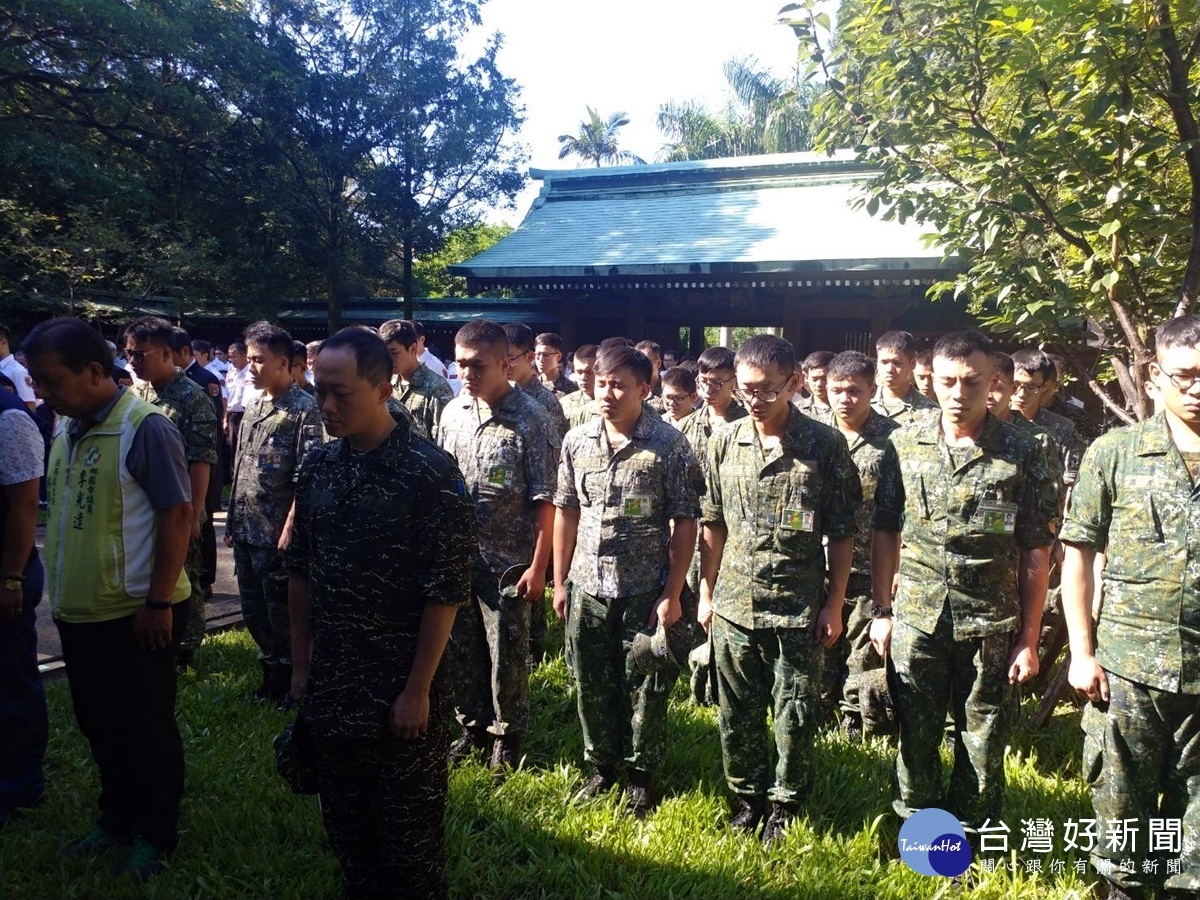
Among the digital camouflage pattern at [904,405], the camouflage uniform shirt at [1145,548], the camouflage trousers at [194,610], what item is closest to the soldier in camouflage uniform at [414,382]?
the camouflage trousers at [194,610]

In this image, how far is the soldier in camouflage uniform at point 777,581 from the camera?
10.6 feet

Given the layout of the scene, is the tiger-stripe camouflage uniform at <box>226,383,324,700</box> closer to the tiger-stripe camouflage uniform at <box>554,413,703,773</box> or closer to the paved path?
the paved path

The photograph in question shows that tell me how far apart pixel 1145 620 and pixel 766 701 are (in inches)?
54.1

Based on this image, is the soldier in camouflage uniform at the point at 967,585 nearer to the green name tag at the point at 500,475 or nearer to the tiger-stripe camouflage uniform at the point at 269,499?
the green name tag at the point at 500,475

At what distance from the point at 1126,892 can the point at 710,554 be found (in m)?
1.85

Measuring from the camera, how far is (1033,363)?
4750 mm

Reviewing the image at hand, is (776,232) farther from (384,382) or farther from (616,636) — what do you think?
(384,382)

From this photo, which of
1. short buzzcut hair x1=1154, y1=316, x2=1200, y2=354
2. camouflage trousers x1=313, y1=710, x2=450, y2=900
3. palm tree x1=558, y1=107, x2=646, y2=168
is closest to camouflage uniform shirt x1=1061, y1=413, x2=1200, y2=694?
short buzzcut hair x1=1154, y1=316, x2=1200, y2=354

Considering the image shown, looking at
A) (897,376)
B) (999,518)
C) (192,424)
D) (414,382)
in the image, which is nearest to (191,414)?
(192,424)

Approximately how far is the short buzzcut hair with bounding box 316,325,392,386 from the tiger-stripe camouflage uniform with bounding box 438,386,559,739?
1444 millimetres

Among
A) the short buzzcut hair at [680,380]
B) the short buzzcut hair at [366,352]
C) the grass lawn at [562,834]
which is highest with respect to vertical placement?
the short buzzcut hair at [680,380]

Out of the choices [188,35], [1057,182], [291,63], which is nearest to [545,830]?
[1057,182]

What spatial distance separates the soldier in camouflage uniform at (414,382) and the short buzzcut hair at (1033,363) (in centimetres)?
342

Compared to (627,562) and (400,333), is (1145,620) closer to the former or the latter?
(627,562)
